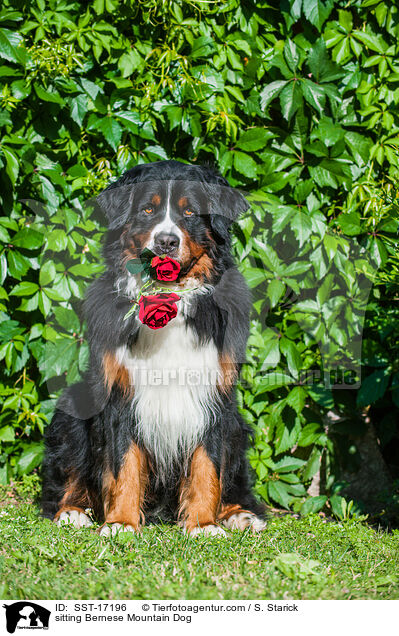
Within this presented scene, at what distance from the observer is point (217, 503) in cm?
328

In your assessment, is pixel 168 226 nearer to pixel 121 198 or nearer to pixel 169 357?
pixel 121 198

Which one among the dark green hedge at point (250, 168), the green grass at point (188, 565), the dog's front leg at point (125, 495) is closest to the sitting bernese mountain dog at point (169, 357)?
the dog's front leg at point (125, 495)

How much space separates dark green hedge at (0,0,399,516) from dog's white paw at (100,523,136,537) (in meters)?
1.34

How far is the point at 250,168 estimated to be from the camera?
161 inches

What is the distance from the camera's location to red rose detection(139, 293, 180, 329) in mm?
3047

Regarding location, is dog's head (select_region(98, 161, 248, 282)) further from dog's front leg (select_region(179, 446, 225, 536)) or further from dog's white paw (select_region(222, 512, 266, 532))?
dog's white paw (select_region(222, 512, 266, 532))

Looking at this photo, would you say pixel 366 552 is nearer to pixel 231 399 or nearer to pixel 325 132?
pixel 231 399

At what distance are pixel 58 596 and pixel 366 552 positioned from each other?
152cm

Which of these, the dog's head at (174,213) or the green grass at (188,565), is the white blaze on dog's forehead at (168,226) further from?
the green grass at (188,565)

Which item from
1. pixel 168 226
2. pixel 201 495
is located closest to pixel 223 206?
pixel 168 226

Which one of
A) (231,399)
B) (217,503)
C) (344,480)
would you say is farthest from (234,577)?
(344,480)

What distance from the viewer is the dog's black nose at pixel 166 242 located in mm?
3011
